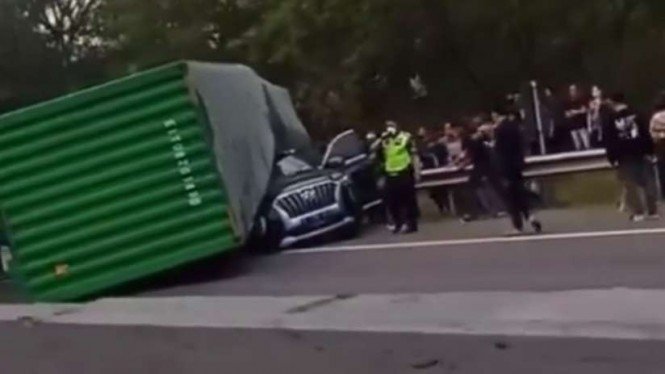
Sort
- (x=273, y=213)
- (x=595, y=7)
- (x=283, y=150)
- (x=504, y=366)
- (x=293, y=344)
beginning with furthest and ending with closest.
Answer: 1. (x=595, y=7)
2. (x=283, y=150)
3. (x=273, y=213)
4. (x=293, y=344)
5. (x=504, y=366)

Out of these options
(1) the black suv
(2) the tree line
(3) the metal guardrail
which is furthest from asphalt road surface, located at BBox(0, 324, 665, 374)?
(2) the tree line

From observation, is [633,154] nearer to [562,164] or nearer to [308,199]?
[562,164]

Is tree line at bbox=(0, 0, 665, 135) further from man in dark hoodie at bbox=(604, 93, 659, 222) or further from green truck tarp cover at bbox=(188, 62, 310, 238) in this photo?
man in dark hoodie at bbox=(604, 93, 659, 222)

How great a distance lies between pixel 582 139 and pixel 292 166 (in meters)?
4.66

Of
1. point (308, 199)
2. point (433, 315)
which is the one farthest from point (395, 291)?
point (308, 199)

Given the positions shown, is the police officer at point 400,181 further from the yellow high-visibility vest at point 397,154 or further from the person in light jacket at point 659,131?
the person in light jacket at point 659,131

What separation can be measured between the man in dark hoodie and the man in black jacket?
4.07 feet

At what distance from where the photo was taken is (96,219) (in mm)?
19797

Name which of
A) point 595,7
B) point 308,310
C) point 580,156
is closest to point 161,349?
point 308,310

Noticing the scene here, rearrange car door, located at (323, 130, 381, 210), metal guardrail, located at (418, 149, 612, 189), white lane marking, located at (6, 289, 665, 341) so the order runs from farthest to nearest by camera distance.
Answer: car door, located at (323, 130, 381, 210) < metal guardrail, located at (418, 149, 612, 189) < white lane marking, located at (6, 289, 665, 341)

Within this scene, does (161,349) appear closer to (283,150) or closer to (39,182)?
(39,182)

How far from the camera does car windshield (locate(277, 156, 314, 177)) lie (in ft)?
78.7

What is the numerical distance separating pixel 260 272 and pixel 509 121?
3.76 m

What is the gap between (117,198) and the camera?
19.8m
